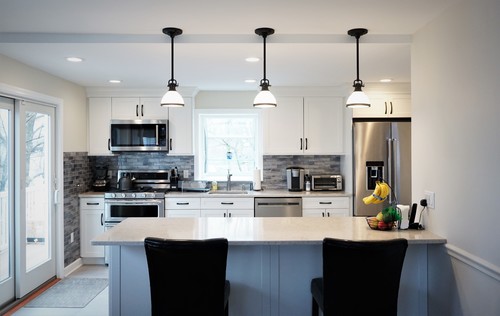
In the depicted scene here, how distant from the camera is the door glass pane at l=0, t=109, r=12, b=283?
338cm

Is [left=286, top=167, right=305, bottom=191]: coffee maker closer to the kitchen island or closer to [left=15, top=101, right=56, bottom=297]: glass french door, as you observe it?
the kitchen island

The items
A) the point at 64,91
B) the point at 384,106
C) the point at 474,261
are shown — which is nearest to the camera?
the point at 474,261

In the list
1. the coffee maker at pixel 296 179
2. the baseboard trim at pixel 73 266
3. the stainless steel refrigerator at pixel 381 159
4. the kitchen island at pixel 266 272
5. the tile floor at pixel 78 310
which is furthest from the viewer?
the coffee maker at pixel 296 179

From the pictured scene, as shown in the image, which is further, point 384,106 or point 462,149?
point 384,106

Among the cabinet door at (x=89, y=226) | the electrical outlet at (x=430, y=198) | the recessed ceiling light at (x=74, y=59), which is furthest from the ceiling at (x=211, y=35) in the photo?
the cabinet door at (x=89, y=226)

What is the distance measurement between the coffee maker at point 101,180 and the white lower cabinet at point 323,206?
2.63m

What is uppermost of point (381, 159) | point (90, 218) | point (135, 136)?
point (135, 136)

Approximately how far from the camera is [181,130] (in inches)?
196

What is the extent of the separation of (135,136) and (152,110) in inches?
15.9

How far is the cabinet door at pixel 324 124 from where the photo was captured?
492 centimetres

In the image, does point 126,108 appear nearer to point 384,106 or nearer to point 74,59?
point 74,59

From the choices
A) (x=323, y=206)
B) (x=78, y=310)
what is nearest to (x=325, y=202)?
(x=323, y=206)

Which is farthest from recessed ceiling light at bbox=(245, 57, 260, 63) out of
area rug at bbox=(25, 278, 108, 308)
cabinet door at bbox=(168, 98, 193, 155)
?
area rug at bbox=(25, 278, 108, 308)

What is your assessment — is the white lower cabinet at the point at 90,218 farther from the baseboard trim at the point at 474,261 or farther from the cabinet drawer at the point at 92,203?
the baseboard trim at the point at 474,261
